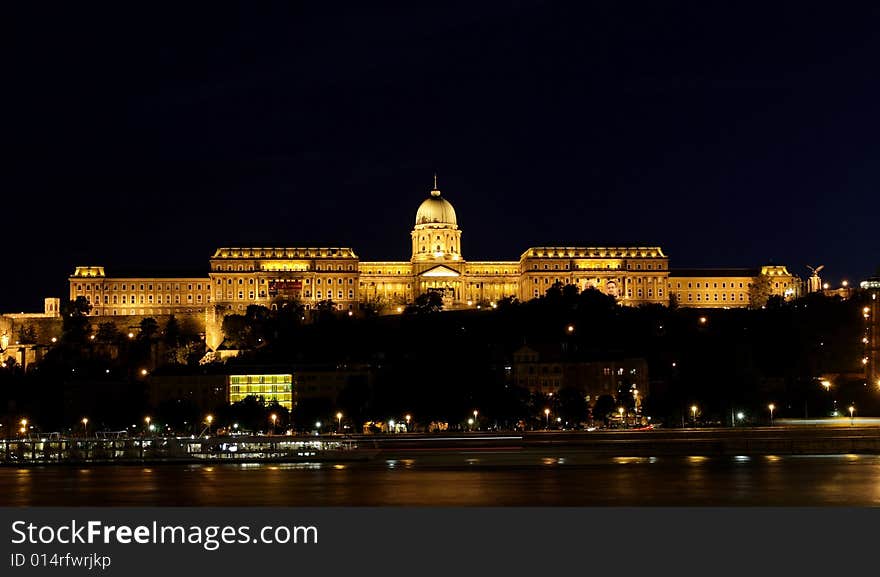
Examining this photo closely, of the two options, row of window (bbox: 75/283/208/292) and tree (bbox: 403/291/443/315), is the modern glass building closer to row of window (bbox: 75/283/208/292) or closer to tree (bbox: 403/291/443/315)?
tree (bbox: 403/291/443/315)

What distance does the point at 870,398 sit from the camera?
96812mm

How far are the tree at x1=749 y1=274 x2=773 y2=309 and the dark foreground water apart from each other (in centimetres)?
10122

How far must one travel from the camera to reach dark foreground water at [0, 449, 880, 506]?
5303cm

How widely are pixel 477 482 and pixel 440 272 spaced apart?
391 ft

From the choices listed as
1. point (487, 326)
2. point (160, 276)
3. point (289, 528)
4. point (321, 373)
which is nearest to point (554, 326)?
point (487, 326)

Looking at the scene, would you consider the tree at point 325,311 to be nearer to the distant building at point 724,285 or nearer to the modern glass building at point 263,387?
the modern glass building at point 263,387

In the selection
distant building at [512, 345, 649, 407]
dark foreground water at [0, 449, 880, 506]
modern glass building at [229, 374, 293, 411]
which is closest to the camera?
dark foreground water at [0, 449, 880, 506]

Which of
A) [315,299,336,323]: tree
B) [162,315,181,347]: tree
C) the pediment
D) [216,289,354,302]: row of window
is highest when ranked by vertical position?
the pediment

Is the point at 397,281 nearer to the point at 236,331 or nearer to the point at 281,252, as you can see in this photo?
the point at 281,252

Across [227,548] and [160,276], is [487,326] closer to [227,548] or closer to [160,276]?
[160,276]

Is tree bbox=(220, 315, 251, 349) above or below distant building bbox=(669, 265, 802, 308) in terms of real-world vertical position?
below

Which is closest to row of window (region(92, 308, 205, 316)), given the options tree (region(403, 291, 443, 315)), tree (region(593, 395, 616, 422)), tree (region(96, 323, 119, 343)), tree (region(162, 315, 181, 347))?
tree (region(162, 315, 181, 347))

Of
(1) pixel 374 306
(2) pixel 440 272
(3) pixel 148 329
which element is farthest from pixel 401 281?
(3) pixel 148 329

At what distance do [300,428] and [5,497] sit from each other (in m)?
48.4
